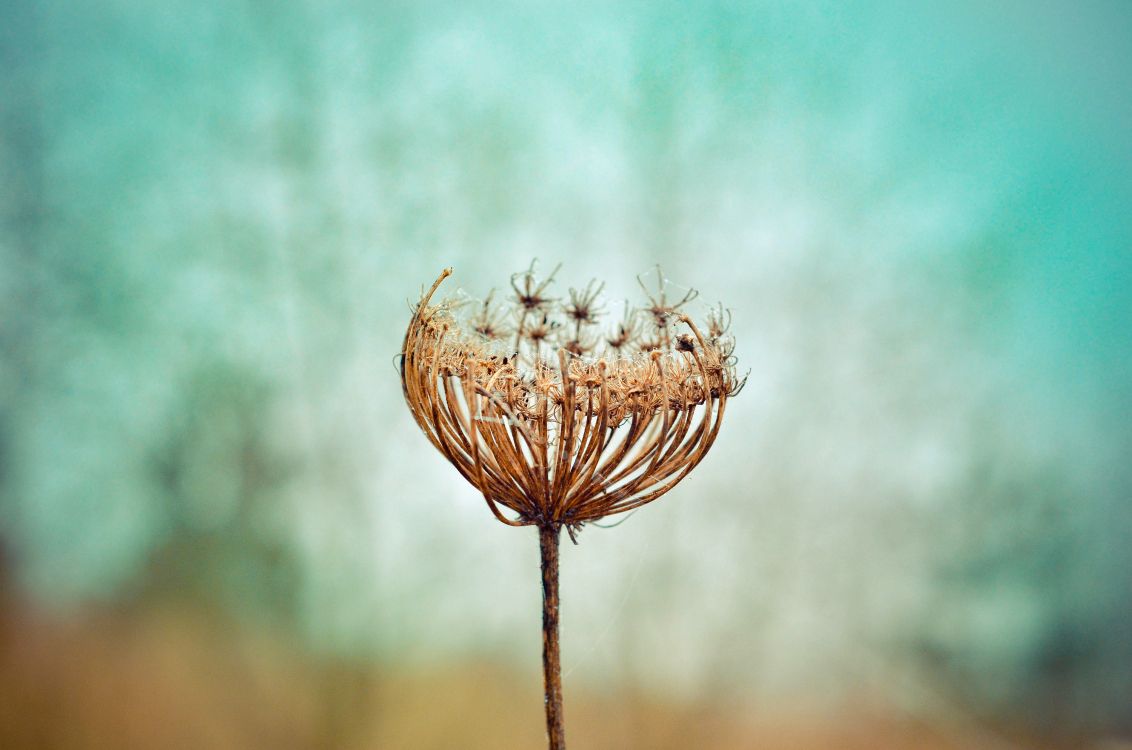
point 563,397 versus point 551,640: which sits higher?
point 563,397

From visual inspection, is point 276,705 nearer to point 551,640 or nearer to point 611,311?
point 551,640

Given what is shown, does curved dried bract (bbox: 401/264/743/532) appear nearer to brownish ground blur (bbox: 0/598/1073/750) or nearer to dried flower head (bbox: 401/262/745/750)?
dried flower head (bbox: 401/262/745/750)

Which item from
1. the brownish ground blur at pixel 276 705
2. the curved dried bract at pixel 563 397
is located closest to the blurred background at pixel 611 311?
the brownish ground blur at pixel 276 705

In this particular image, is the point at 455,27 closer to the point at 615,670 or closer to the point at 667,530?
the point at 667,530

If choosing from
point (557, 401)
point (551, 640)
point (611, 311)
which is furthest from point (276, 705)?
point (611, 311)

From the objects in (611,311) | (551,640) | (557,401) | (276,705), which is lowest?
(276,705)

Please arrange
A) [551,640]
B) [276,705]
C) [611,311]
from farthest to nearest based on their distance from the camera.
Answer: [611,311] → [276,705] → [551,640]

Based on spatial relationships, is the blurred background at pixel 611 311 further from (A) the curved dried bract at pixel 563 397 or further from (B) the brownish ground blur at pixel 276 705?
(A) the curved dried bract at pixel 563 397
